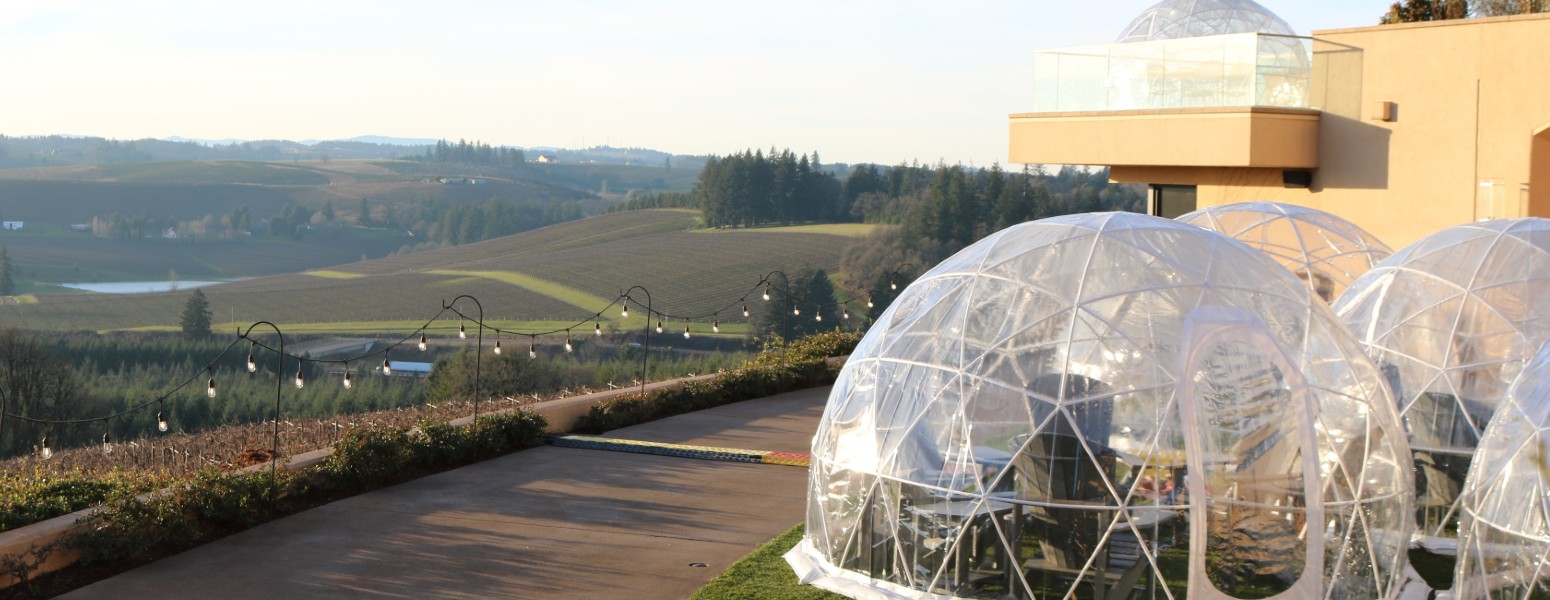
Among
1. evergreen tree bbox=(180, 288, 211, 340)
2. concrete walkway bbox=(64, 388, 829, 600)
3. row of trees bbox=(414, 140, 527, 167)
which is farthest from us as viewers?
row of trees bbox=(414, 140, 527, 167)

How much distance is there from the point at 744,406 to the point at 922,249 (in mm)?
47388

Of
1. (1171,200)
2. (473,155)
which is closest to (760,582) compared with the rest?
(1171,200)

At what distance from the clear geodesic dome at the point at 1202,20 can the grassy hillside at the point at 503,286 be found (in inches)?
1552

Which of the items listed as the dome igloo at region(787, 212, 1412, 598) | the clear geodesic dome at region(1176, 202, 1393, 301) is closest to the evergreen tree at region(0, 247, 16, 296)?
the clear geodesic dome at region(1176, 202, 1393, 301)

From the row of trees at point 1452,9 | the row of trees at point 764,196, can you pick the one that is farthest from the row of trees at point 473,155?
the row of trees at point 1452,9

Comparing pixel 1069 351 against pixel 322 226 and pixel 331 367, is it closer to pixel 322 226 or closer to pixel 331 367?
pixel 331 367

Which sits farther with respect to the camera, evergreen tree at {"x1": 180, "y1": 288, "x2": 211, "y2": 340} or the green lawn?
evergreen tree at {"x1": 180, "y1": 288, "x2": 211, "y2": 340}

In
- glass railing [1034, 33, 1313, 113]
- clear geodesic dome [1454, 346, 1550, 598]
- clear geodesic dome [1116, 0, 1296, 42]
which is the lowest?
clear geodesic dome [1454, 346, 1550, 598]

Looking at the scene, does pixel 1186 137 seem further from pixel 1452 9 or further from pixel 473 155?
pixel 473 155

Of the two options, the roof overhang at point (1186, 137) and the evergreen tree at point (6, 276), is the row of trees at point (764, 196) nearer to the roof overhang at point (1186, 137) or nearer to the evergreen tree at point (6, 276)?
the evergreen tree at point (6, 276)

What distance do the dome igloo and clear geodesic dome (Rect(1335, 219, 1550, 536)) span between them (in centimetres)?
274

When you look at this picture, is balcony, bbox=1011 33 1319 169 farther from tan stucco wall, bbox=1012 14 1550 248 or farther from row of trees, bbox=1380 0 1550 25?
row of trees, bbox=1380 0 1550 25

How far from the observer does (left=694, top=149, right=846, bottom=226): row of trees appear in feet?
305

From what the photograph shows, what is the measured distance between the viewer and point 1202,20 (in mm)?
23500
